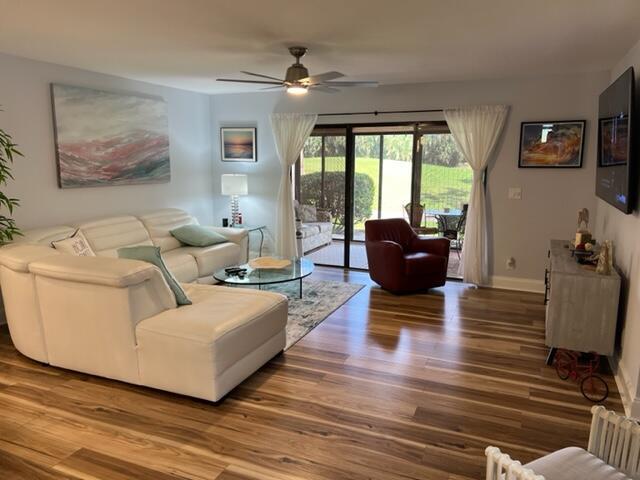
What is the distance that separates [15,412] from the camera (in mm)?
2801

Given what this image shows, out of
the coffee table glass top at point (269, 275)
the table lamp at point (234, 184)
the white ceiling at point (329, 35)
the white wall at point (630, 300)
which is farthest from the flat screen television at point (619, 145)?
the table lamp at point (234, 184)

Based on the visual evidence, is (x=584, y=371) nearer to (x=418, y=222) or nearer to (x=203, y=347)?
(x=203, y=347)

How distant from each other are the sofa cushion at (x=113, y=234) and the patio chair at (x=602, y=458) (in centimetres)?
416

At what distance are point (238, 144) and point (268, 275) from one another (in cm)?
289

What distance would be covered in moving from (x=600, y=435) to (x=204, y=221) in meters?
6.01

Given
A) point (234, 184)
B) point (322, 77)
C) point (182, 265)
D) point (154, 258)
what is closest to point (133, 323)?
point (154, 258)

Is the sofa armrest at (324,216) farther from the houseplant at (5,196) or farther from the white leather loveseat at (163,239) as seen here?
the houseplant at (5,196)

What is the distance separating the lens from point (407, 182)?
612 cm

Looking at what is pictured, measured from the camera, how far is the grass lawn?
5.82 meters

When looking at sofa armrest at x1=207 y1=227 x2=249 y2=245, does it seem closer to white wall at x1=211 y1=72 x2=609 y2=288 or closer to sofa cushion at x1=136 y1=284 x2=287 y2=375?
white wall at x1=211 y1=72 x2=609 y2=288

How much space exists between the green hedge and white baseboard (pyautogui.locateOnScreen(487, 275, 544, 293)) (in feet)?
6.11

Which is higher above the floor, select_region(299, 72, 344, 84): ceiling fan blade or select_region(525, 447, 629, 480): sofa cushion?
select_region(299, 72, 344, 84): ceiling fan blade

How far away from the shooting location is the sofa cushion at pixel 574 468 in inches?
64.4

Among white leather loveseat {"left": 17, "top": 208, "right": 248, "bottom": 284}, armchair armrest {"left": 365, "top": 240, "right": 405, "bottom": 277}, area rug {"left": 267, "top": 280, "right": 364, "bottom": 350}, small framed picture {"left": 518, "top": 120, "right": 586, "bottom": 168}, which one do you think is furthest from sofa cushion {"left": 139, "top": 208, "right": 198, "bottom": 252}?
small framed picture {"left": 518, "top": 120, "right": 586, "bottom": 168}
